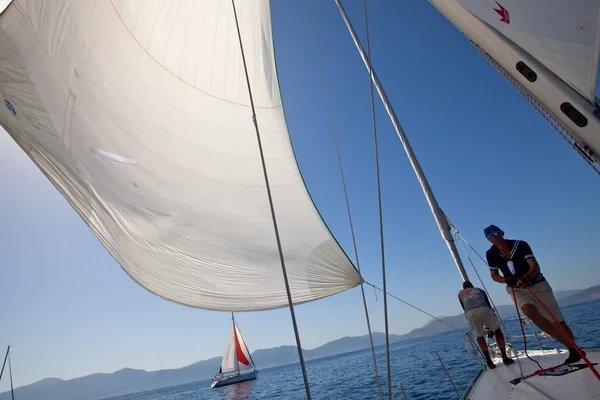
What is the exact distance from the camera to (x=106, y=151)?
3.79 m

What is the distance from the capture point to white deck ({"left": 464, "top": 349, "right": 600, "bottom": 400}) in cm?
217

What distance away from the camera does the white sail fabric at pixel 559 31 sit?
66.0 inches

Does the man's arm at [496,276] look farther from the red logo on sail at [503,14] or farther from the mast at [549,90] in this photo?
the red logo on sail at [503,14]

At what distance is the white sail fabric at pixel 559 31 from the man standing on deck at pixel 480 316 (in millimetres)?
2684

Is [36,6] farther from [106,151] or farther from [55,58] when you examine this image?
[106,151]

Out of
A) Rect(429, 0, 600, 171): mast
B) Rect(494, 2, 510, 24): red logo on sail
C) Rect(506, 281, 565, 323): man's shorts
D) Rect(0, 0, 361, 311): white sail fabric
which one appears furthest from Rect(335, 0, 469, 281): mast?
Rect(494, 2, 510, 24): red logo on sail

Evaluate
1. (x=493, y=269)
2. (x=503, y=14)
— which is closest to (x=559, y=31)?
(x=503, y=14)

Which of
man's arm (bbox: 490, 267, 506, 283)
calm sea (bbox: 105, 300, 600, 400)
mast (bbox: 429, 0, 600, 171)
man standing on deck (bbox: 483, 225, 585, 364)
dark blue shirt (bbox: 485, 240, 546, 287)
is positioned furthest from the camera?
calm sea (bbox: 105, 300, 600, 400)

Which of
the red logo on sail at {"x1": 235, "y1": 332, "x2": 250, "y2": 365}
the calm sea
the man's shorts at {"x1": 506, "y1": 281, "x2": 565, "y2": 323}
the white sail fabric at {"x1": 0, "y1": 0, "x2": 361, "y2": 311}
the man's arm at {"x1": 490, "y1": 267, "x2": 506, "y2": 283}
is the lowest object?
the calm sea

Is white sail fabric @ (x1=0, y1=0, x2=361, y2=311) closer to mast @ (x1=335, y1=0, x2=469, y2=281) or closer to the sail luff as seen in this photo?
mast @ (x1=335, y1=0, x2=469, y2=281)

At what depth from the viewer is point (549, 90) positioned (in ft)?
7.16

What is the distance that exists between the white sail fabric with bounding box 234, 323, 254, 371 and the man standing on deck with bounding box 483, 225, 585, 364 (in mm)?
51411

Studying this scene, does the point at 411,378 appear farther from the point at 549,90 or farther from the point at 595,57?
the point at 595,57

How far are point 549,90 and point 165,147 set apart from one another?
4119 millimetres
